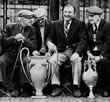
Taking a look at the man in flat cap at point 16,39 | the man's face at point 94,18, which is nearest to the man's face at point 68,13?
the man's face at point 94,18

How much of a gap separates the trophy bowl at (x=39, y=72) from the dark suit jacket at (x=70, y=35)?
1.95 ft

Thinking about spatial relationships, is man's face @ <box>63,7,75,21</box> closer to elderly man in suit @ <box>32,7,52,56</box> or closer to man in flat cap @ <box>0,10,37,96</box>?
elderly man in suit @ <box>32,7,52,56</box>

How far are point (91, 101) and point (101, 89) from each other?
824mm

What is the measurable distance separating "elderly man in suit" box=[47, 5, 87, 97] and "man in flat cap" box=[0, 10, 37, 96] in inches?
13.9

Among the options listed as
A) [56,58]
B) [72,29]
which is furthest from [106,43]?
[56,58]

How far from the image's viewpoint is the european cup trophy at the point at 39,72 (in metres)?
8.73

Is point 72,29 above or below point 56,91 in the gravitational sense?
above

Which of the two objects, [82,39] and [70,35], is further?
[70,35]

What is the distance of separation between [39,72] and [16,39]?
820mm

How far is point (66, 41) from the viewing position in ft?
30.2

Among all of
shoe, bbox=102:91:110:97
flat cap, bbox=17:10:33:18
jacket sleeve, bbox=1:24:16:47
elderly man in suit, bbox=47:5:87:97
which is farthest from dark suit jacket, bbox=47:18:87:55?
shoe, bbox=102:91:110:97

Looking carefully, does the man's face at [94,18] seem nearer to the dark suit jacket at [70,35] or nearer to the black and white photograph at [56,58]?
the black and white photograph at [56,58]

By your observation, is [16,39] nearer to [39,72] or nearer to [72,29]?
[39,72]

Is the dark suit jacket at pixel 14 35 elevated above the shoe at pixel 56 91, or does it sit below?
above
